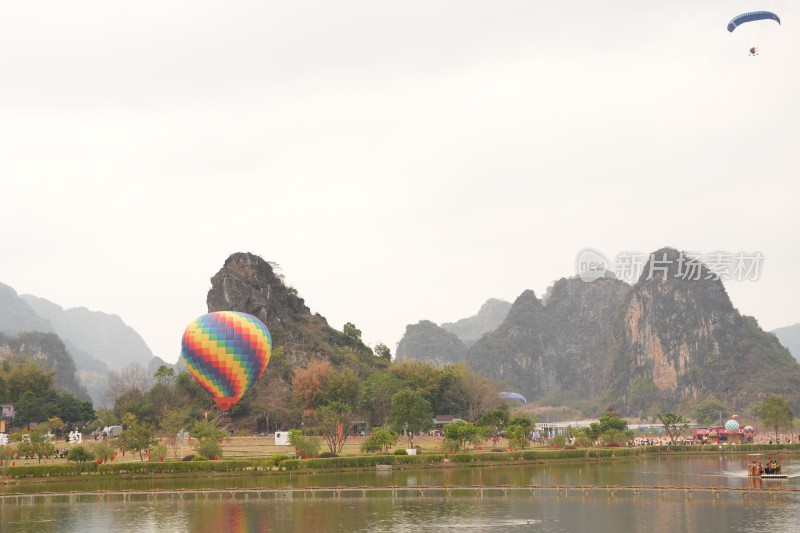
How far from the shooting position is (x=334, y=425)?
6956 cm

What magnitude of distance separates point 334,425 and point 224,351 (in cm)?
1145

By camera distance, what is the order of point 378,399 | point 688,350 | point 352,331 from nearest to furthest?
1. point 378,399
2. point 352,331
3. point 688,350

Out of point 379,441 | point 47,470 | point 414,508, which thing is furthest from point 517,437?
point 47,470

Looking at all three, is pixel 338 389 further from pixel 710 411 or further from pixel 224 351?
pixel 710 411

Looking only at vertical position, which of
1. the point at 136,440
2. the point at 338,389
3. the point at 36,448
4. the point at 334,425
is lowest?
the point at 36,448

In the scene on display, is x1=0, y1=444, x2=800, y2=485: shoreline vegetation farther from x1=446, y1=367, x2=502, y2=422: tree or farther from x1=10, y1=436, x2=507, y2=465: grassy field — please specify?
x1=446, y1=367, x2=502, y2=422: tree

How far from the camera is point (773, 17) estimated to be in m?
48.0

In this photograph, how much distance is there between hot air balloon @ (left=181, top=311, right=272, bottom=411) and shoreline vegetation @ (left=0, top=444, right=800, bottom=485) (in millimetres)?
14896

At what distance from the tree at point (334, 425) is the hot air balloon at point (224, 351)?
7723 mm

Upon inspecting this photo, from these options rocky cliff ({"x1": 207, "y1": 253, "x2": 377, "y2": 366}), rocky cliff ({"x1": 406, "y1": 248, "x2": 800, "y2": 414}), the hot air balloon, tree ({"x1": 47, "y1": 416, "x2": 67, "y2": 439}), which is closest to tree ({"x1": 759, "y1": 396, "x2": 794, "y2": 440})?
rocky cliff ({"x1": 207, "y1": 253, "x2": 377, "y2": 366})

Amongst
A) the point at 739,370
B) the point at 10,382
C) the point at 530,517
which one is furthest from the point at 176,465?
the point at 739,370

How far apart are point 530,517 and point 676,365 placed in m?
159

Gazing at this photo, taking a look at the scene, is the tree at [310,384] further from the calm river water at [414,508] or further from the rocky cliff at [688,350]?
the rocky cliff at [688,350]

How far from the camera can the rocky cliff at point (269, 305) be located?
10725cm
